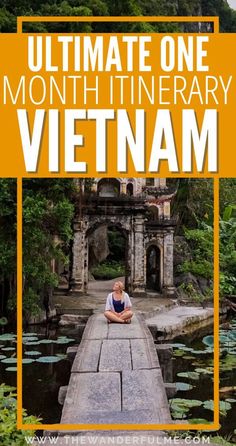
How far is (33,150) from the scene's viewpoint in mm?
5371

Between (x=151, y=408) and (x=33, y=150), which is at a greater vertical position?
(x=33, y=150)

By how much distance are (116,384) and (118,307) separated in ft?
11.8

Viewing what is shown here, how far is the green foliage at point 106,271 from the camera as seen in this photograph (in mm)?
31133

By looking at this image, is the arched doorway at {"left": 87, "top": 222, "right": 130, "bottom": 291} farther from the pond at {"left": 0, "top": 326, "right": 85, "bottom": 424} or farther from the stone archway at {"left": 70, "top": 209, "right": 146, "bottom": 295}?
the pond at {"left": 0, "top": 326, "right": 85, "bottom": 424}

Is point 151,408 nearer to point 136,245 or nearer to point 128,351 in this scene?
point 128,351

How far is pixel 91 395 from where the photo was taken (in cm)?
539

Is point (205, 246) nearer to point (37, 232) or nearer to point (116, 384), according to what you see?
point (37, 232)

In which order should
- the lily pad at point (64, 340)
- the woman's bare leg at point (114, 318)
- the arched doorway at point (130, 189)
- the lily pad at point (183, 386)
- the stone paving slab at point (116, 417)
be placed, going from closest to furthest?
the stone paving slab at point (116, 417), the lily pad at point (183, 386), the woman's bare leg at point (114, 318), the lily pad at point (64, 340), the arched doorway at point (130, 189)

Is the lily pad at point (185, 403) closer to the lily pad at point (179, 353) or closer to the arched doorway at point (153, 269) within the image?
the lily pad at point (179, 353)

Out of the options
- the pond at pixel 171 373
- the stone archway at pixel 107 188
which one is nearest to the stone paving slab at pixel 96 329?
the pond at pixel 171 373

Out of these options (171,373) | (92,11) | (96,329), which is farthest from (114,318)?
(92,11)

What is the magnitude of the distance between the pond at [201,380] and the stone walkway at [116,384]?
979 millimetres

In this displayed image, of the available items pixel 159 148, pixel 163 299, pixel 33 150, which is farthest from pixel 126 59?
pixel 163 299

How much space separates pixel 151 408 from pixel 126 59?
11.7 ft
